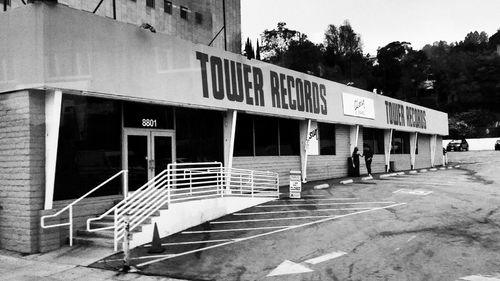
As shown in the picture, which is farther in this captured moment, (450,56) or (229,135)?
(450,56)

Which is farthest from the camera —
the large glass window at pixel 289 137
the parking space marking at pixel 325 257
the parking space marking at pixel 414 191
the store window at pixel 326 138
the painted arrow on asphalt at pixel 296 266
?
the store window at pixel 326 138

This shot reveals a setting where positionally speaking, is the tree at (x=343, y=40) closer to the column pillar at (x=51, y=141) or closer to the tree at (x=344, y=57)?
the tree at (x=344, y=57)

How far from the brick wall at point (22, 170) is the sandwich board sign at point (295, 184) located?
866 centimetres

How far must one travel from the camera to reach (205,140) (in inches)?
637

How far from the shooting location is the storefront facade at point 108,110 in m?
10.5

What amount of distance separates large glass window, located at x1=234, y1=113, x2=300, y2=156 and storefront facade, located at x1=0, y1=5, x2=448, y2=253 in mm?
60

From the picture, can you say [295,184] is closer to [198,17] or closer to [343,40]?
[198,17]

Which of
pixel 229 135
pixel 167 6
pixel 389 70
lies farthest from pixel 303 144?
pixel 389 70

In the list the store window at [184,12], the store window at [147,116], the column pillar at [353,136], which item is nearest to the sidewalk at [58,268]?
the store window at [147,116]

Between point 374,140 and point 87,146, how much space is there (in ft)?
69.8

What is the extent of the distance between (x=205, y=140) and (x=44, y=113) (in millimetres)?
6357

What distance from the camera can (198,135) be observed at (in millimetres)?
15859

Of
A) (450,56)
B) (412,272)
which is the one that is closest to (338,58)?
(450,56)

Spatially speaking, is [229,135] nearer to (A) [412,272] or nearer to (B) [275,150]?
(B) [275,150]
